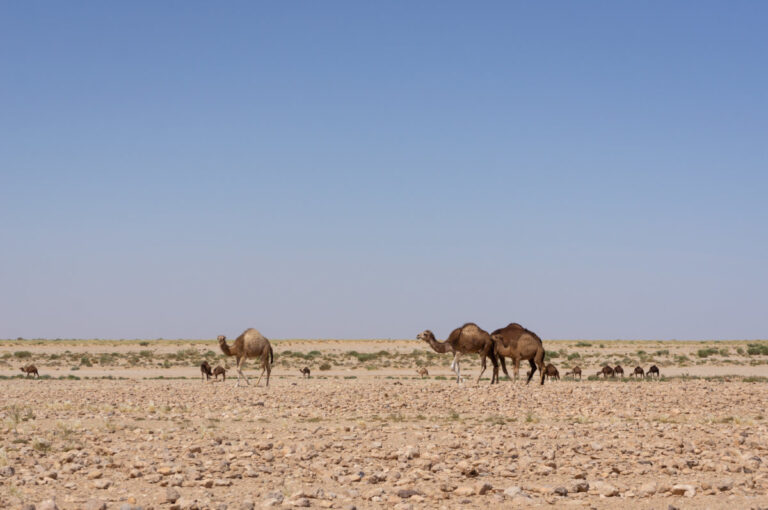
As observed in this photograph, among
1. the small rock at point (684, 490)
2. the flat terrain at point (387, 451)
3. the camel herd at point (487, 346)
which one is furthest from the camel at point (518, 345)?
the small rock at point (684, 490)

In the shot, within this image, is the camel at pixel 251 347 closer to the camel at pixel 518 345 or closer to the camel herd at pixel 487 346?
the camel herd at pixel 487 346

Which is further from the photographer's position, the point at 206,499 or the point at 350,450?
the point at 350,450

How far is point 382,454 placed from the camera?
38.8 feet

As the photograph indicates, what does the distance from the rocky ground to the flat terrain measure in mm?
34

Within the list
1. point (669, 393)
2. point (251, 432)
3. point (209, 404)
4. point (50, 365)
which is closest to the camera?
point (251, 432)

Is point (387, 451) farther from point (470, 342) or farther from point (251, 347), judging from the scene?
point (251, 347)

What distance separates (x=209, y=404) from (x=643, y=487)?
41.0 feet

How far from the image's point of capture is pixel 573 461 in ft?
37.6

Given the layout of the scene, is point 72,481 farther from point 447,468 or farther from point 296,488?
point 447,468

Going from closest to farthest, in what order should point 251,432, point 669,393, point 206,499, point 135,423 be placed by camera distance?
1. point 206,499
2. point 251,432
3. point 135,423
4. point 669,393

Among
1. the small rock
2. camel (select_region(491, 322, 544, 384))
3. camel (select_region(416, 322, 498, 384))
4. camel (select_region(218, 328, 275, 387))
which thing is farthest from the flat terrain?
camel (select_region(218, 328, 275, 387))

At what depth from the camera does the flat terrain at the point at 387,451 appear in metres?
9.57

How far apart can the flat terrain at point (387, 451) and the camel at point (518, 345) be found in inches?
216

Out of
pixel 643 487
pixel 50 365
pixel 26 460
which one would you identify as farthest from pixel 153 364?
pixel 643 487
